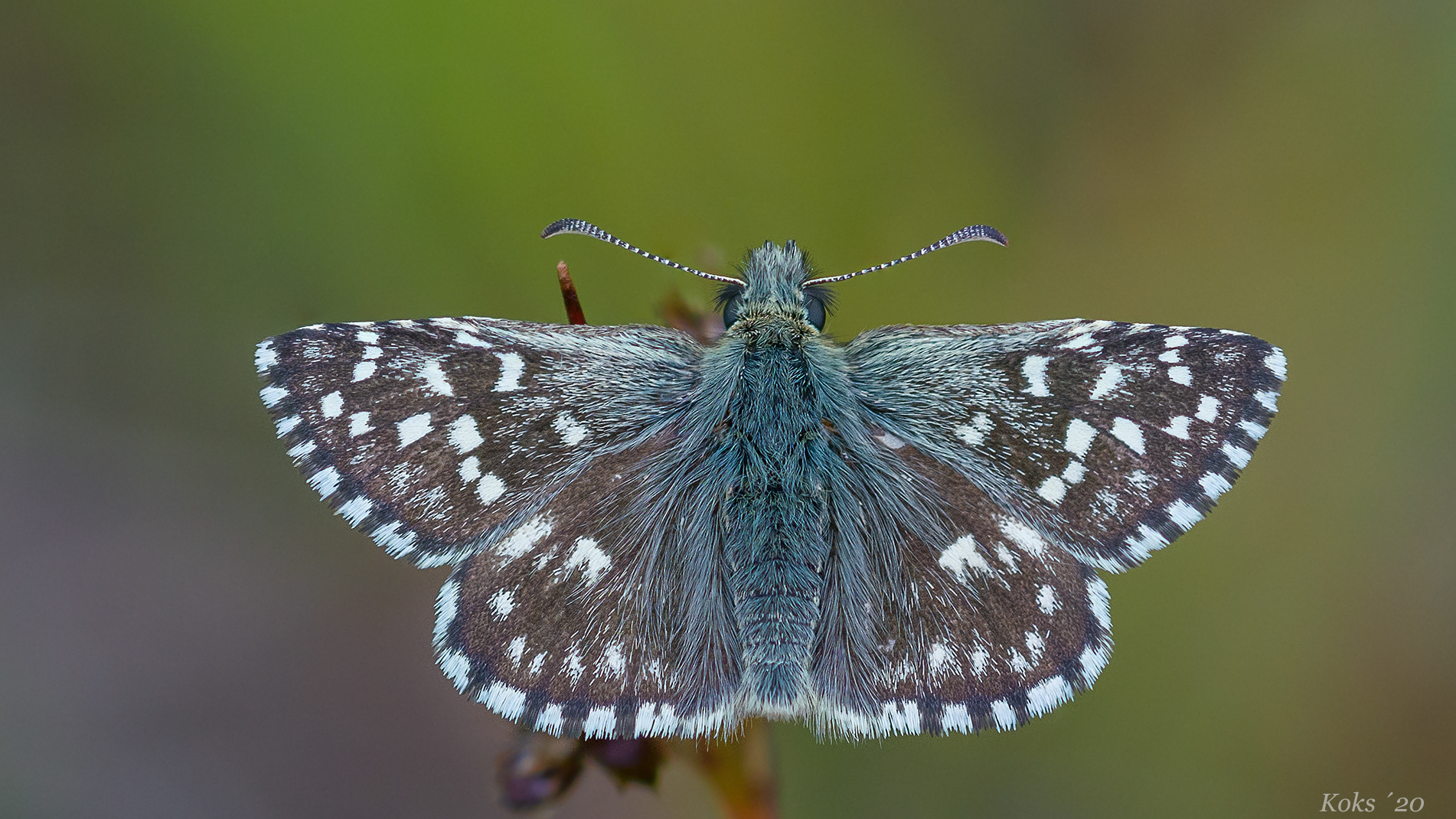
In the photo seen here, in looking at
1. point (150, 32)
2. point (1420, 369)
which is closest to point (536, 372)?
point (150, 32)

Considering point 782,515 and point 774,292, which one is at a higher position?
point 774,292

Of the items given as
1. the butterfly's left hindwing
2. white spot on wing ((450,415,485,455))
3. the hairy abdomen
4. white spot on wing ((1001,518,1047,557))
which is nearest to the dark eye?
the hairy abdomen

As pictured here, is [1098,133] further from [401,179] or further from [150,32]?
[150,32]

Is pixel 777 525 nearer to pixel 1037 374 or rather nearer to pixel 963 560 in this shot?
pixel 963 560

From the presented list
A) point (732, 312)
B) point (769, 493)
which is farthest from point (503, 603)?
point (732, 312)

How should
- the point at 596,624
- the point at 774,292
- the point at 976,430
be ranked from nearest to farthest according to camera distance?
1. the point at 596,624
2. the point at 976,430
3. the point at 774,292

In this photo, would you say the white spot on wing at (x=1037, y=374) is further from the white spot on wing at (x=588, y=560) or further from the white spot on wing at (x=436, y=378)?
the white spot on wing at (x=436, y=378)

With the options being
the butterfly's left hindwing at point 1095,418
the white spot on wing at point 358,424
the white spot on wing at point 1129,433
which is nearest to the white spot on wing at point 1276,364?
the butterfly's left hindwing at point 1095,418
